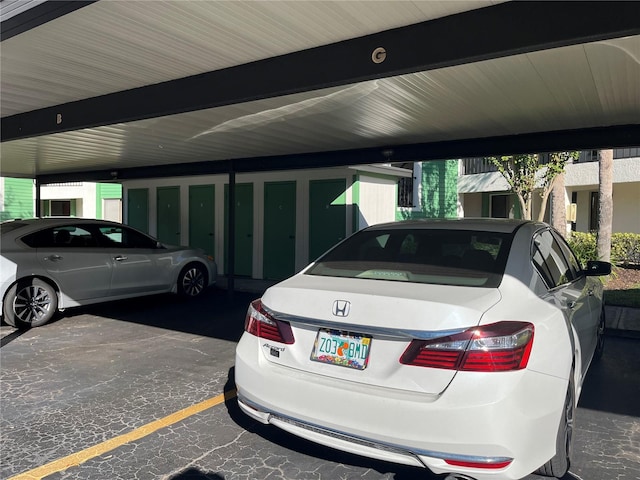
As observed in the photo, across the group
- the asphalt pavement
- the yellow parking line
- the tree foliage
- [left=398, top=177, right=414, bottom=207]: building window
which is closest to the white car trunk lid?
the asphalt pavement

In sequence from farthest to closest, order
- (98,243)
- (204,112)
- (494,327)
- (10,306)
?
(98,243), (10,306), (204,112), (494,327)

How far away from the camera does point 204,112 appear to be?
5832 millimetres

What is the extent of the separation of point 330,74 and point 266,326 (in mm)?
2110

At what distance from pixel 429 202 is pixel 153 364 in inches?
470

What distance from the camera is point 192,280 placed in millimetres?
8789

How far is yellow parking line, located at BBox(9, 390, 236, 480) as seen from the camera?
288 cm

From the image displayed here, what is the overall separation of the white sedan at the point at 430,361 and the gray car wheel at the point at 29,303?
16.2ft

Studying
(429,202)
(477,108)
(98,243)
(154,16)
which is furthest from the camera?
(429,202)

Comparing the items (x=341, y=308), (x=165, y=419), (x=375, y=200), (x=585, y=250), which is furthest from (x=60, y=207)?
(x=341, y=308)

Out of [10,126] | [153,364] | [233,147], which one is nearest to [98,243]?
[10,126]

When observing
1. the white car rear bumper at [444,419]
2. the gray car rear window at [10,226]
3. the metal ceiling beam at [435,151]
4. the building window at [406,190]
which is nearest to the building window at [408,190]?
the building window at [406,190]

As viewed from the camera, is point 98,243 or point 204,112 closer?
point 204,112

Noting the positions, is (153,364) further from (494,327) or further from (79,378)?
(494,327)

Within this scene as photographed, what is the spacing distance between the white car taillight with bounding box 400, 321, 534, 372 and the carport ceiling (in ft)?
6.03
